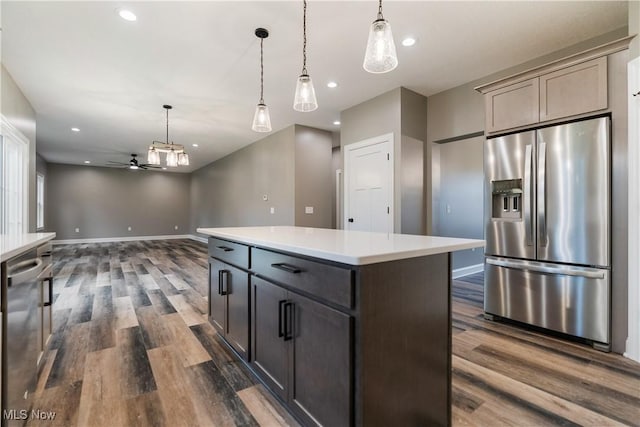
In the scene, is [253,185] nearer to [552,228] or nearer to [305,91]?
[305,91]

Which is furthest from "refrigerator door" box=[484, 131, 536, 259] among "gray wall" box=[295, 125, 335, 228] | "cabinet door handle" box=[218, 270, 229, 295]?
"gray wall" box=[295, 125, 335, 228]

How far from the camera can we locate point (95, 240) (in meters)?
9.91

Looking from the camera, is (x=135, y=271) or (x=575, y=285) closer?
(x=575, y=285)

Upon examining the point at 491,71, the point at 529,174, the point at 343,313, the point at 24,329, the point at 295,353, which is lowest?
the point at 295,353

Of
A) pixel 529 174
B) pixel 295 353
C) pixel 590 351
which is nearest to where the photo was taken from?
pixel 295 353

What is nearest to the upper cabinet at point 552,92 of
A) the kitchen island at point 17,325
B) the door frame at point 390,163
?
the door frame at point 390,163

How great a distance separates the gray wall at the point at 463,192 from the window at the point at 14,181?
5.92 metres

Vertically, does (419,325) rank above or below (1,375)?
above

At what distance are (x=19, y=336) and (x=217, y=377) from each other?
3.41 feet

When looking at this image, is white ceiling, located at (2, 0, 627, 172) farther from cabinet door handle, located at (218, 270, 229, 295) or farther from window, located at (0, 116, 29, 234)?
cabinet door handle, located at (218, 270, 229, 295)

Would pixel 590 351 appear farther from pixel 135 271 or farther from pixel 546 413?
pixel 135 271

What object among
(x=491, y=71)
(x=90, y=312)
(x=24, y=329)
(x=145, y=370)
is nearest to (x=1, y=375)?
(x=24, y=329)

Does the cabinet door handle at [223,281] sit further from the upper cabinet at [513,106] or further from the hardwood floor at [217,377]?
the upper cabinet at [513,106]

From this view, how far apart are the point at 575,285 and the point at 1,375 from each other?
3497 mm
